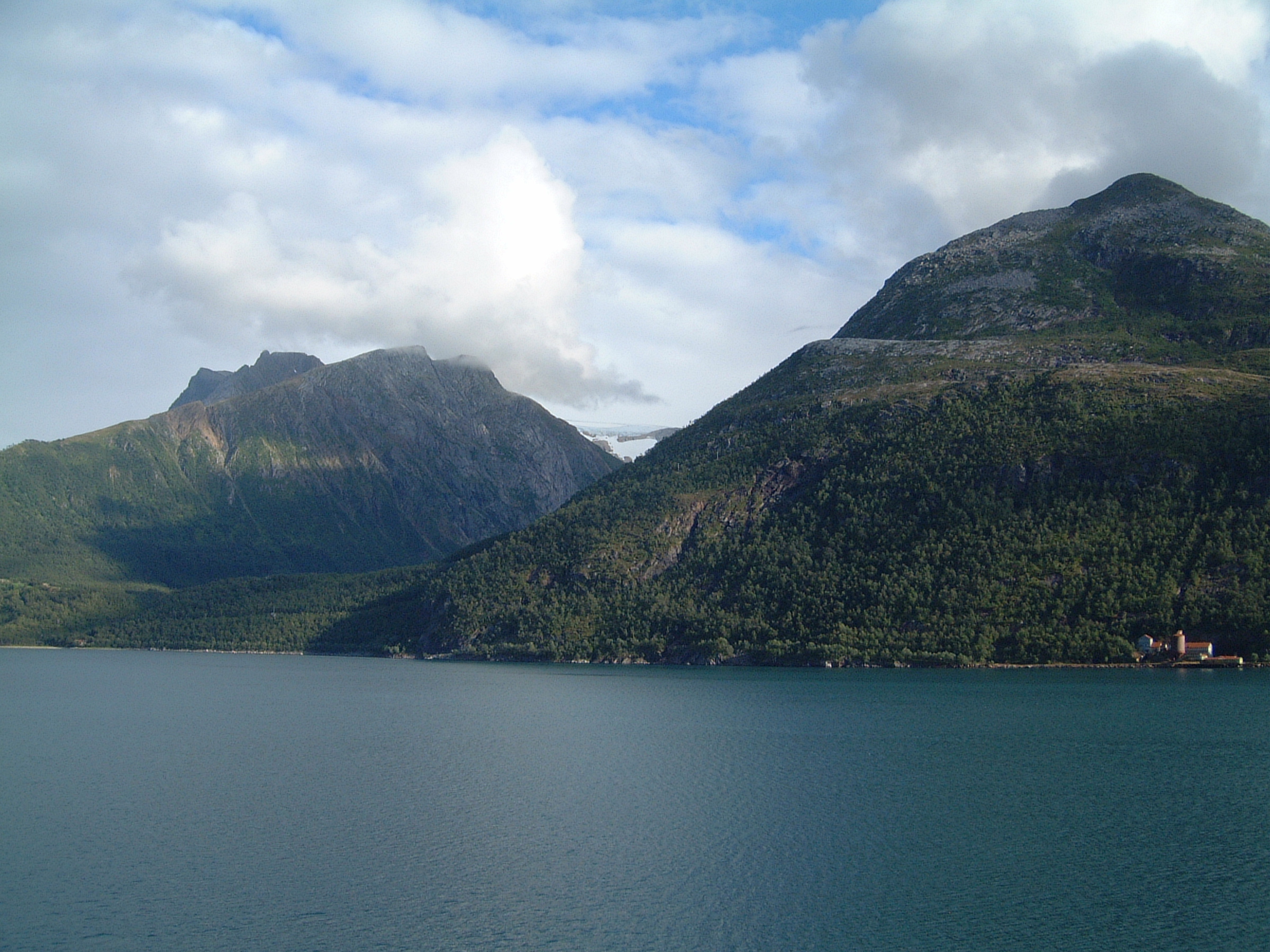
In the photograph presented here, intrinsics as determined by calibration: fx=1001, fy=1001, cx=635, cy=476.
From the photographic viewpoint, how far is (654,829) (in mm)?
65375

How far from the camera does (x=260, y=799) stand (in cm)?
7438

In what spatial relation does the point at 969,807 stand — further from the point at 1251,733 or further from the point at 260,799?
the point at 260,799

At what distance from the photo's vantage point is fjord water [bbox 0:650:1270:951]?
47469mm

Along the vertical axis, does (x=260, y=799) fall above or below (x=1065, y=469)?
below

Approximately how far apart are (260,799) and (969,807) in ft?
167

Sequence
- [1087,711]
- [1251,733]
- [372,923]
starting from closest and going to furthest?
[372,923]
[1251,733]
[1087,711]

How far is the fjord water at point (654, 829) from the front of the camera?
47.5 meters

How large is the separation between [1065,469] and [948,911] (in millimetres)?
160349

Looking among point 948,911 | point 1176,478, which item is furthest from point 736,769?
point 1176,478

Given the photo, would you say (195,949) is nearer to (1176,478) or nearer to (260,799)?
(260,799)

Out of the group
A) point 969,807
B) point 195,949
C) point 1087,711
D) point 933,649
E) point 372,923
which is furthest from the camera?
point 933,649

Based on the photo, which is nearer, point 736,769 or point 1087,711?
point 736,769

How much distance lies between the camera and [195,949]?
44.6 m

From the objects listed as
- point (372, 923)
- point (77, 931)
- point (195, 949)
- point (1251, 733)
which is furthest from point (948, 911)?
point (1251, 733)
